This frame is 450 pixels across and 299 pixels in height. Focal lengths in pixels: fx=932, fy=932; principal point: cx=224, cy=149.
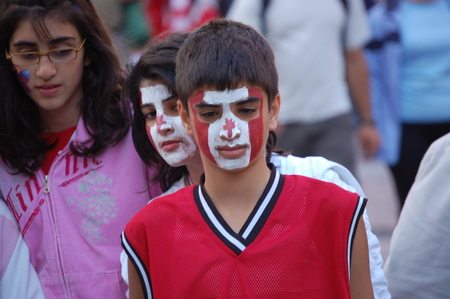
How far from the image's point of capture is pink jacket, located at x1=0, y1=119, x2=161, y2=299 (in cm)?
342

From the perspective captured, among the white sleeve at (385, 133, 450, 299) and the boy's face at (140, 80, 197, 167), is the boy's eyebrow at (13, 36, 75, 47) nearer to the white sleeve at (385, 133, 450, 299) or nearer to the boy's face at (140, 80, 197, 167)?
the boy's face at (140, 80, 197, 167)

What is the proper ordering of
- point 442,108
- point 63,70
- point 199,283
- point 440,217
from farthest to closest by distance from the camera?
point 442,108
point 63,70
point 440,217
point 199,283

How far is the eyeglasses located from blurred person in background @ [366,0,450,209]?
288 cm

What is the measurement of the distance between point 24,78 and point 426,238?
1598mm

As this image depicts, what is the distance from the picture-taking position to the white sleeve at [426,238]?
3254mm

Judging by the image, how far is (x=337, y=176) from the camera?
3383 millimetres

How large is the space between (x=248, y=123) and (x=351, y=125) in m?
3.27

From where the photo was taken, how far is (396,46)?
234 inches

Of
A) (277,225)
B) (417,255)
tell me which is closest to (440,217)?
(417,255)

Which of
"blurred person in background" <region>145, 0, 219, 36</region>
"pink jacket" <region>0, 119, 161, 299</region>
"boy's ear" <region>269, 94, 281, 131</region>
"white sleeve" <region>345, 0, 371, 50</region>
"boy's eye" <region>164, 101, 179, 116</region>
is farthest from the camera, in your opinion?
"blurred person in background" <region>145, 0, 219, 36</region>

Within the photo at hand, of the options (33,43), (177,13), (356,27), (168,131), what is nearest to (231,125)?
(168,131)

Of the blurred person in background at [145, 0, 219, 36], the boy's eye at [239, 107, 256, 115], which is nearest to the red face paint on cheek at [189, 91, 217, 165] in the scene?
the boy's eye at [239, 107, 256, 115]

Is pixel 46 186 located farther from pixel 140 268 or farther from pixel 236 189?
pixel 236 189

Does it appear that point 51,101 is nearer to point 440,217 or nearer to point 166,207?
point 166,207
